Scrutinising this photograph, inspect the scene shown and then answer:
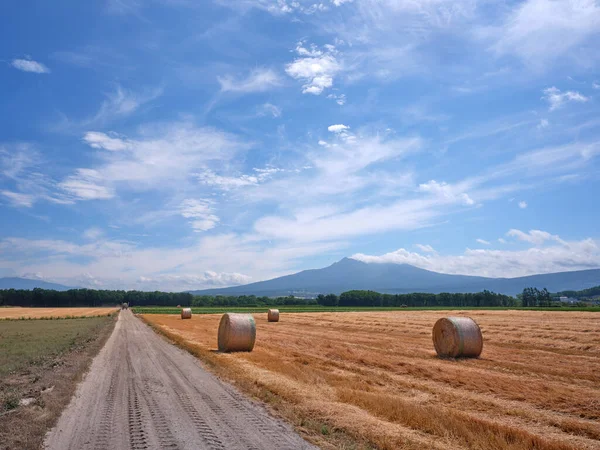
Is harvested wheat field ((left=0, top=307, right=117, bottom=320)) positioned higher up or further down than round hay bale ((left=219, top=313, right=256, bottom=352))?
further down

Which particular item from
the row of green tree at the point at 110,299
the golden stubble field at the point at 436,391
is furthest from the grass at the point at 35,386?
the row of green tree at the point at 110,299

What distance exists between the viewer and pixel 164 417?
8844 millimetres

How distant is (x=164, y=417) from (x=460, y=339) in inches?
480

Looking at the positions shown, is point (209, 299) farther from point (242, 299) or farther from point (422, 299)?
point (422, 299)

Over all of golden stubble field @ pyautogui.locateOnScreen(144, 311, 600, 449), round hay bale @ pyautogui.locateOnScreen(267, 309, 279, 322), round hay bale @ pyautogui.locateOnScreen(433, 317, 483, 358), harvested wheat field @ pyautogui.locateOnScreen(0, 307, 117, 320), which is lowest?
harvested wheat field @ pyautogui.locateOnScreen(0, 307, 117, 320)

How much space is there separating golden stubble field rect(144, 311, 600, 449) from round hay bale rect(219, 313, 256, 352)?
0.75 metres

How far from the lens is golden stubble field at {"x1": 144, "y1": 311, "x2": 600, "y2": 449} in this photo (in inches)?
298

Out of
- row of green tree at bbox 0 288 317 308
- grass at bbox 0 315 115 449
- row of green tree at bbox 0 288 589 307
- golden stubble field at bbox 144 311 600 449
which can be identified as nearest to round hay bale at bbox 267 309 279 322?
grass at bbox 0 315 115 449

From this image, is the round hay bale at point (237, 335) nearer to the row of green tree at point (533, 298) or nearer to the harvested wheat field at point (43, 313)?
the harvested wheat field at point (43, 313)

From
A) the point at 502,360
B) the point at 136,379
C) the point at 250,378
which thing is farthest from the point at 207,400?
the point at 502,360

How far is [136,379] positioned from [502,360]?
12.5 meters

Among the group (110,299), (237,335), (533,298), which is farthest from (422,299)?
(237,335)

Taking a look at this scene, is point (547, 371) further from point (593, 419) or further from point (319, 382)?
point (319, 382)

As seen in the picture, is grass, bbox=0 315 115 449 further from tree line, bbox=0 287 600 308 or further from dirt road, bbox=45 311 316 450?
tree line, bbox=0 287 600 308
